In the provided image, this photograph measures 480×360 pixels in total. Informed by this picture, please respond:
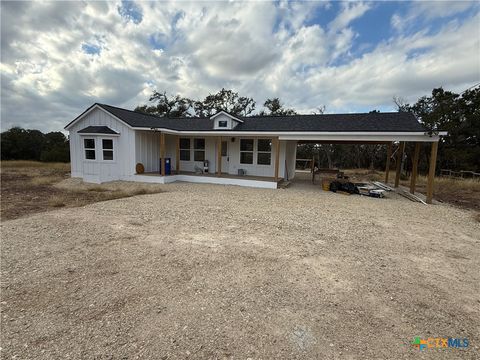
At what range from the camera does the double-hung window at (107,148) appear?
12289 mm

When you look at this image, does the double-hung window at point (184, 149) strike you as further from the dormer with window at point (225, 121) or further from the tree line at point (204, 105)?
the tree line at point (204, 105)

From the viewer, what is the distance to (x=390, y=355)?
196 centimetres

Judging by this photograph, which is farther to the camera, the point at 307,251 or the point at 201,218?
the point at 201,218

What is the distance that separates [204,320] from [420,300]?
2505mm

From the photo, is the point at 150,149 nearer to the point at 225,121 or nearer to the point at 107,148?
the point at 107,148

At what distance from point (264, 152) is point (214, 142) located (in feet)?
10.2

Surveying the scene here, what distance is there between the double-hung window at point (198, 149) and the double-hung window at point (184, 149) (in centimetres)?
45

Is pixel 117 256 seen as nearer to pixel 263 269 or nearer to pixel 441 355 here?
pixel 263 269

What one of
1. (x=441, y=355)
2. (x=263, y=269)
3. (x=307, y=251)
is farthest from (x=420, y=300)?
(x=263, y=269)

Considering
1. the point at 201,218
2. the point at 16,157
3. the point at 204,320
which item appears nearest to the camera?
the point at 204,320

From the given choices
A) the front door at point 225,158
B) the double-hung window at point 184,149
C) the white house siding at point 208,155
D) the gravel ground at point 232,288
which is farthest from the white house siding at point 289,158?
the gravel ground at point 232,288

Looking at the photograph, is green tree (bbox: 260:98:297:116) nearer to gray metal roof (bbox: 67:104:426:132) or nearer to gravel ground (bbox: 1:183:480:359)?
gray metal roof (bbox: 67:104:426:132)

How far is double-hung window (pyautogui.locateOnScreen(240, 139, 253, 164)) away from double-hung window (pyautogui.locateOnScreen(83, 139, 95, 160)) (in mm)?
7941

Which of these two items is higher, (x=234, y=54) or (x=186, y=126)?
(x=234, y=54)
